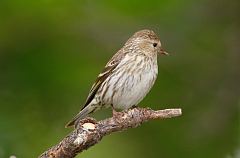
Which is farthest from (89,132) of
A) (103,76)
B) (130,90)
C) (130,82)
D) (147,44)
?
(147,44)

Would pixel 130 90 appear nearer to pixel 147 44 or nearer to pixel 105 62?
pixel 147 44

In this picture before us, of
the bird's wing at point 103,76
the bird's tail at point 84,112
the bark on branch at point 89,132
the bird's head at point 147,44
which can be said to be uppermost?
the bird's head at point 147,44

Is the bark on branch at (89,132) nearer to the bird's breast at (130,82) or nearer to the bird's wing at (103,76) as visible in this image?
the bird's breast at (130,82)

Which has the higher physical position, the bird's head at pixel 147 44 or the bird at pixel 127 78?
the bird's head at pixel 147 44

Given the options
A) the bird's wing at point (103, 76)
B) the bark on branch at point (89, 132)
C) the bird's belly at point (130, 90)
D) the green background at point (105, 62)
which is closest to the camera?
the bark on branch at point (89, 132)

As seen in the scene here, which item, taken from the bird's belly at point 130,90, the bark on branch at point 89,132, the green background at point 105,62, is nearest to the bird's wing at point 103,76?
the bird's belly at point 130,90

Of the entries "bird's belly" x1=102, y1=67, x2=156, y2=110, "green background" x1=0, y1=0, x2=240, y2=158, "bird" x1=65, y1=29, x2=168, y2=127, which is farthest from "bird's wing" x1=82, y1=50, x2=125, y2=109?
"green background" x1=0, y1=0, x2=240, y2=158

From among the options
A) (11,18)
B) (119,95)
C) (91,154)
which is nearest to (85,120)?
(119,95)
